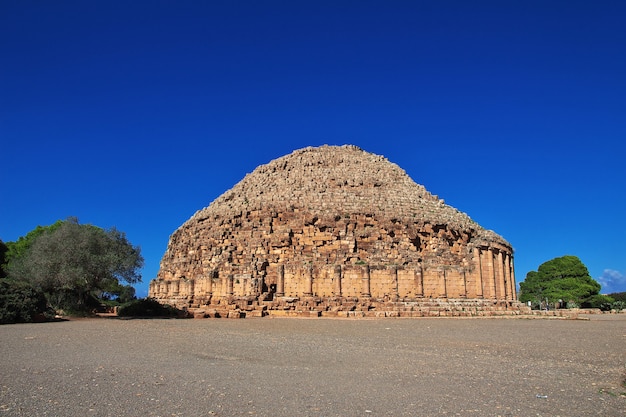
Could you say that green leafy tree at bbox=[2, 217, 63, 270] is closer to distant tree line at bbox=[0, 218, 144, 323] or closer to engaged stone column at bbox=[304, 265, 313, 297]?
distant tree line at bbox=[0, 218, 144, 323]

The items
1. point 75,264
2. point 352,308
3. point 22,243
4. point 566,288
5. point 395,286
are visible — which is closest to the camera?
point 75,264

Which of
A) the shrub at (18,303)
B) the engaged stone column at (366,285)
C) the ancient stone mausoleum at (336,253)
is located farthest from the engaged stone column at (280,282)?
the shrub at (18,303)

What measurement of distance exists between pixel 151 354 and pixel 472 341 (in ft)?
30.4

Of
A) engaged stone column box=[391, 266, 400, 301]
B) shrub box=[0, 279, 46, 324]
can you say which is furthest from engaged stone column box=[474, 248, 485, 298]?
shrub box=[0, 279, 46, 324]

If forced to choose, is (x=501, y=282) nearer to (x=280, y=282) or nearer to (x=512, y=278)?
(x=512, y=278)

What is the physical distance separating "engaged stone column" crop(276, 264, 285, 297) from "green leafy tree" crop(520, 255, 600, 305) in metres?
41.9

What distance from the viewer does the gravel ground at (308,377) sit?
638 cm

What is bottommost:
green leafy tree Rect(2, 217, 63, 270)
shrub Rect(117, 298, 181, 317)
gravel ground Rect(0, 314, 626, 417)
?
gravel ground Rect(0, 314, 626, 417)

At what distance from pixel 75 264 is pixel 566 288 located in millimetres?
55879

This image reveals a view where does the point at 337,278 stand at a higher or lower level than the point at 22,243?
lower

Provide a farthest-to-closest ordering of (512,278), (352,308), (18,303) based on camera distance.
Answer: (512,278) < (352,308) < (18,303)

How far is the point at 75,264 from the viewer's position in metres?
25.9

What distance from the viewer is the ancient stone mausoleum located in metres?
30.9

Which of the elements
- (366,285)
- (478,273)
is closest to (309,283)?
(366,285)
